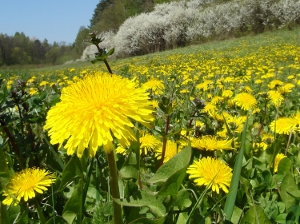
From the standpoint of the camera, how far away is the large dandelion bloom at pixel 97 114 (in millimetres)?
695

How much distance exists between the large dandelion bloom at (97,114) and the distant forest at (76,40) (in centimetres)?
3619

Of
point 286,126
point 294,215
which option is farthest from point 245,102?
point 294,215

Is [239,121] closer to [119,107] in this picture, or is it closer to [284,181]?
[284,181]

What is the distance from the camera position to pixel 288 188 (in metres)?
1.05

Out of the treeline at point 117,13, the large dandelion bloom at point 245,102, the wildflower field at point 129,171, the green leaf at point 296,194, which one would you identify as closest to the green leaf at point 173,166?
the wildflower field at point 129,171

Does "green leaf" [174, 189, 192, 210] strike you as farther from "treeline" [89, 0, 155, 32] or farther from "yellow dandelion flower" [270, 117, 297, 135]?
"treeline" [89, 0, 155, 32]

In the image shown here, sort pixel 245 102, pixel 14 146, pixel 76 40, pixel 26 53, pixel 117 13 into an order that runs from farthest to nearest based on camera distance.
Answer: pixel 26 53, pixel 76 40, pixel 117 13, pixel 245 102, pixel 14 146

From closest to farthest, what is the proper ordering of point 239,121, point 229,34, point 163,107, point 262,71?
point 163,107 → point 239,121 → point 262,71 → point 229,34

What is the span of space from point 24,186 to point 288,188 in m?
0.82

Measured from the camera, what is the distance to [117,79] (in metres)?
0.83

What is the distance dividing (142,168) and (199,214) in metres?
0.39

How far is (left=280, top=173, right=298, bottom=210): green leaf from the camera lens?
1046 mm

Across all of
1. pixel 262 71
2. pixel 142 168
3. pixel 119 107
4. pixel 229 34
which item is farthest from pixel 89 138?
pixel 229 34

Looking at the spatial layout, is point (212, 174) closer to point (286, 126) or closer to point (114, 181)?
point (114, 181)
